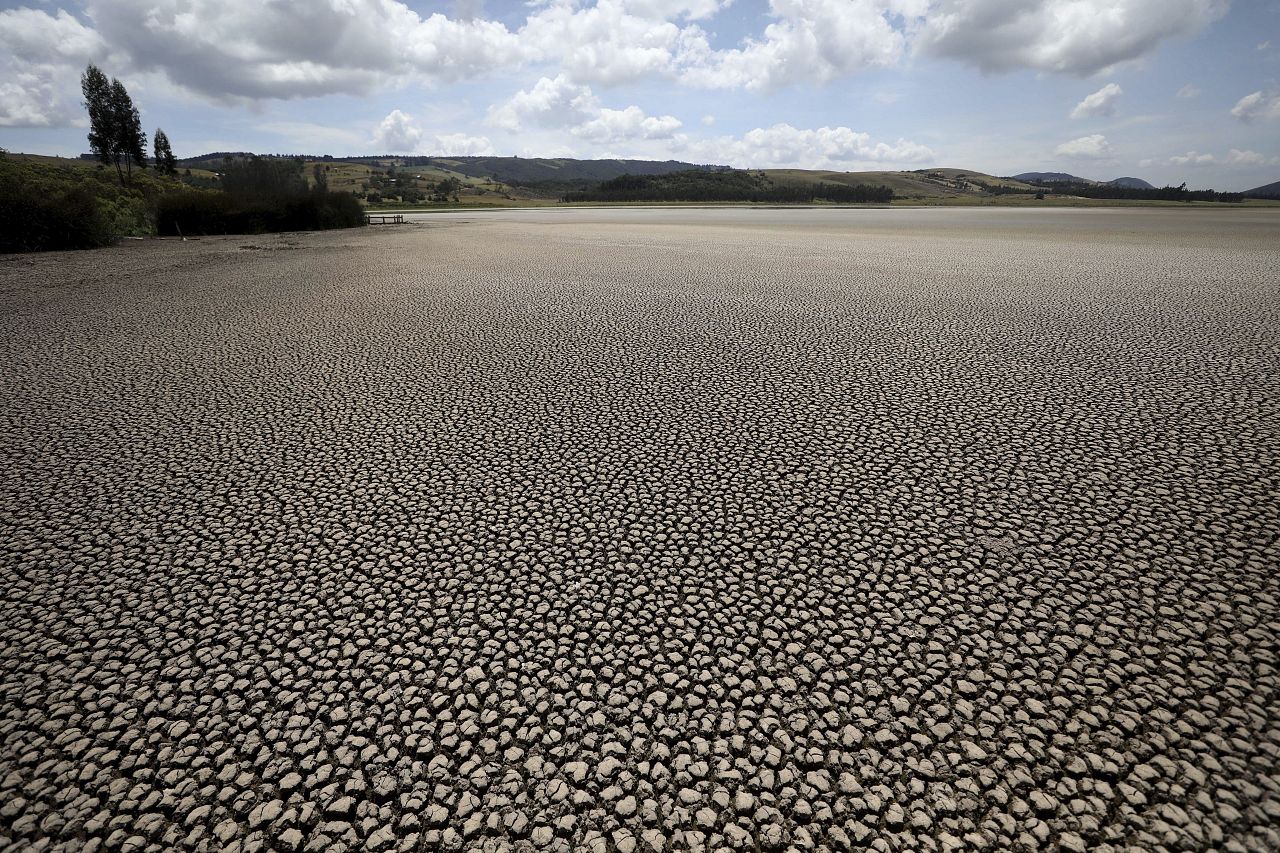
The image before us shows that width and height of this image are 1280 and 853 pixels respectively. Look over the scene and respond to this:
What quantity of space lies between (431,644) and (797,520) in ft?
7.79

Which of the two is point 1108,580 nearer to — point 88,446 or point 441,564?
point 441,564

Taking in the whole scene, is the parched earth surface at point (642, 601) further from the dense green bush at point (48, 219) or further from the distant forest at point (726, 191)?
the distant forest at point (726, 191)

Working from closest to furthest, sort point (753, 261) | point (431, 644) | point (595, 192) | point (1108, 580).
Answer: point (431, 644), point (1108, 580), point (753, 261), point (595, 192)

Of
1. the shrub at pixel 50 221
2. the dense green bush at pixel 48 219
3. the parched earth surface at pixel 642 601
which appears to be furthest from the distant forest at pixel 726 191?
the parched earth surface at pixel 642 601

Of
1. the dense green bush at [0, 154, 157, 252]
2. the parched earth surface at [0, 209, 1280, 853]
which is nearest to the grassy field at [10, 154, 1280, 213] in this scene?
the dense green bush at [0, 154, 157, 252]

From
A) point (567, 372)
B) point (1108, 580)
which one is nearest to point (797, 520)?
point (1108, 580)

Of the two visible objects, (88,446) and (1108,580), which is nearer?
(1108,580)

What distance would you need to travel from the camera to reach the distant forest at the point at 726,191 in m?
88.9

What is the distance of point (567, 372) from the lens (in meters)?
6.94

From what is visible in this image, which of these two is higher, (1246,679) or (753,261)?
(753,261)

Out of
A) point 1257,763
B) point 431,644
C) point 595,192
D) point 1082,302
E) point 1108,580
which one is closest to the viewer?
point 1257,763

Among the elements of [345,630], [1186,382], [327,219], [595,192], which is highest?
[595,192]

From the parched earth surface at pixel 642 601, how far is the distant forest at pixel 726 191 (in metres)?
89.9

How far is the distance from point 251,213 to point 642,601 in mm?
33484
